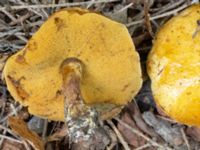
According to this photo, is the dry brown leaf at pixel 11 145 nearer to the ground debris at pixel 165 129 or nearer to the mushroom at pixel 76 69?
the mushroom at pixel 76 69

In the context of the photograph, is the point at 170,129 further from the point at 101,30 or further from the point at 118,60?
the point at 101,30

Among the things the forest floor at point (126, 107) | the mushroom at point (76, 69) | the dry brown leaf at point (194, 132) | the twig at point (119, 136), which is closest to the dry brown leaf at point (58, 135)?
the forest floor at point (126, 107)

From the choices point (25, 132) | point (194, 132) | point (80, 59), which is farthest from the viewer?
point (194, 132)

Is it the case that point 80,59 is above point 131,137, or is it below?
above

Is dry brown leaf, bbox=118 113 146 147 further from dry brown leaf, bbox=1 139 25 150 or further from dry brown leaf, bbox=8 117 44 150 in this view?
dry brown leaf, bbox=1 139 25 150

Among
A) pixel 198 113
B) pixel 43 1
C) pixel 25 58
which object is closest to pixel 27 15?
pixel 43 1

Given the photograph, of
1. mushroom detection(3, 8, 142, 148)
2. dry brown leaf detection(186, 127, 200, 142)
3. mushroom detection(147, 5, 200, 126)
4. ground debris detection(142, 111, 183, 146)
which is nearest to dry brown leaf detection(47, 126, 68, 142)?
mushroom detection(3, 8, 142, 148)

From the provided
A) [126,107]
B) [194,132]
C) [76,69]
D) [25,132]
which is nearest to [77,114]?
[76,69]

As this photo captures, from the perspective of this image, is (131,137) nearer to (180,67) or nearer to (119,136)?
(119,136)
